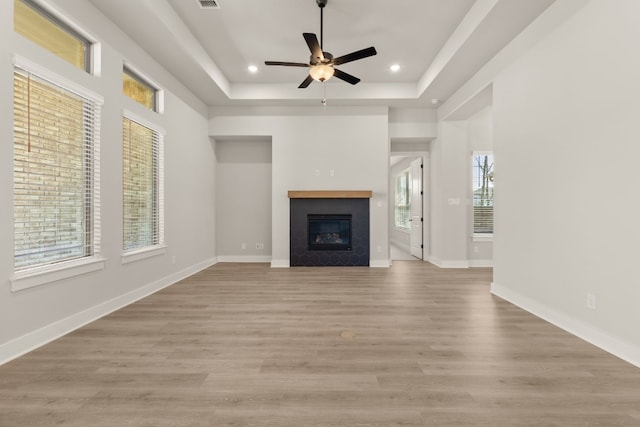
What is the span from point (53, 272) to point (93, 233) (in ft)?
2.02

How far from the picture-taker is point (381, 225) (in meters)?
6.10

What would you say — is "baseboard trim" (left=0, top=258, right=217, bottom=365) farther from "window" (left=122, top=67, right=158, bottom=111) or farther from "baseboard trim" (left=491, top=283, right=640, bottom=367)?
"baseboard trim" (left=491, top=283, right=640, bottom=367)

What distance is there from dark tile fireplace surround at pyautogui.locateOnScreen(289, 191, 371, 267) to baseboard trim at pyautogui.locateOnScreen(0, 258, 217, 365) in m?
2.52

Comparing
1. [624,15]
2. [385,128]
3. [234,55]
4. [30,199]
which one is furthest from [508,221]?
[30,199]

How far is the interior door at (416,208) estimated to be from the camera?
7000mm

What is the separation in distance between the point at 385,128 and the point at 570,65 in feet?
11.2

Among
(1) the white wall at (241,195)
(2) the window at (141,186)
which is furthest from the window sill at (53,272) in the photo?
(1) the white wall at (241,195)

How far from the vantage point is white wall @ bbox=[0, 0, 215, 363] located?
88.0 inches

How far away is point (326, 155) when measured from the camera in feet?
20.1

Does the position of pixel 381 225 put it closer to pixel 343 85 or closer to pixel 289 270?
pixel 289 270

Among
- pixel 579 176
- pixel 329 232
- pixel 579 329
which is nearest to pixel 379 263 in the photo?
pixel 329 232

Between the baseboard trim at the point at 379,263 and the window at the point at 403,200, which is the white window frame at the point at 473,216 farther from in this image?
the window at the point at 403,200

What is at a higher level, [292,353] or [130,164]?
[130,164]

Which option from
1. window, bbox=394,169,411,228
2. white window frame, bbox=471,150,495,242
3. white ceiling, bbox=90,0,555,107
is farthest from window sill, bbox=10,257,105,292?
window, bbox=394,169,411,228
